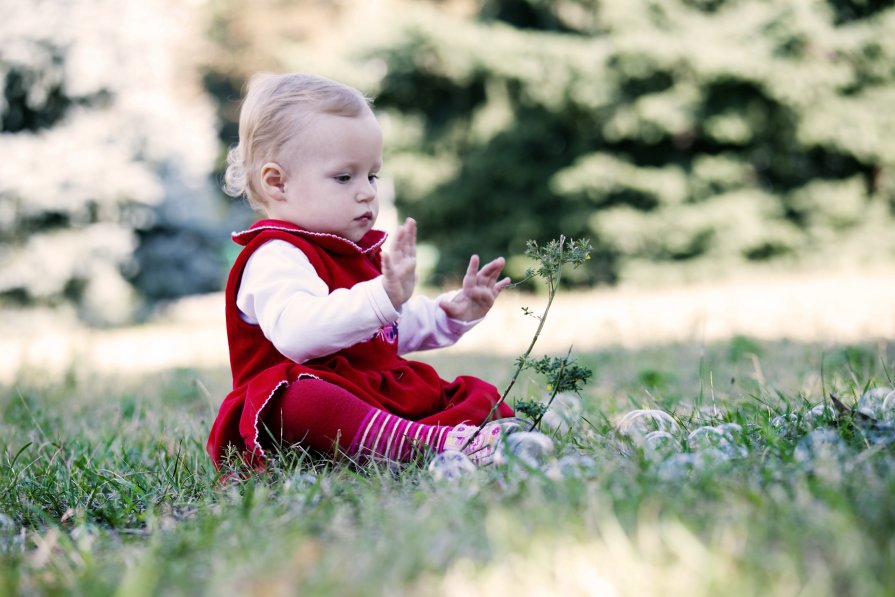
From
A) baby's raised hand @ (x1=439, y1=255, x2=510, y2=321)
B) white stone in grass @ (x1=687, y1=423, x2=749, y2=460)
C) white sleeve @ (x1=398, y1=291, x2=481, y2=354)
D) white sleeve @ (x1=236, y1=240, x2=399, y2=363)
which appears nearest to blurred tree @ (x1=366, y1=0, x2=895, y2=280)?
white sleeve @ (x1=398, y1=291, x2=481, y2=354)

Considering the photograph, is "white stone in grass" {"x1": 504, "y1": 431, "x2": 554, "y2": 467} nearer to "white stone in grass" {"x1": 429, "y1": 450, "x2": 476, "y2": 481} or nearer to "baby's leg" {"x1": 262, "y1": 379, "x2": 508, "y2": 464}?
"white stone in grass" {"x1": 429, "y1": 450, "x2": 476, "y2": 481}

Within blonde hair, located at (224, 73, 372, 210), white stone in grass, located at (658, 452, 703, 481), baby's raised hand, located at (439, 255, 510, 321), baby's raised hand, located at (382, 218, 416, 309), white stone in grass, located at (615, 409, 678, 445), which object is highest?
A: blonde hair, located at (224, 73, 372, 210)

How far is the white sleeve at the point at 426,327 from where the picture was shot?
98.8 inches

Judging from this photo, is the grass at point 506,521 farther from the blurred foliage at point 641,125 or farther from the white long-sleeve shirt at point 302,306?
the blurred foliage at point 641,125

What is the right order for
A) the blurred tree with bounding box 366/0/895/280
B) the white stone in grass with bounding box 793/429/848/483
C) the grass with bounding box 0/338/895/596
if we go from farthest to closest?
the blurred tree with bounding box 366/0/895/280
the white stone in grass with bounding box 793/429/848/483
the grass with bounding box 0/338/895/596

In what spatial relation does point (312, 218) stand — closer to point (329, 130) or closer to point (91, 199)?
point (329, 130)

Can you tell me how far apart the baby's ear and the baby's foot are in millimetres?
802

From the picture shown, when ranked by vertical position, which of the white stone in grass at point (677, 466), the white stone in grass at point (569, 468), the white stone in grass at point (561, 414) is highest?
the white stone in grass at point (677, 466)

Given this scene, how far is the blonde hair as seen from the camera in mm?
2309

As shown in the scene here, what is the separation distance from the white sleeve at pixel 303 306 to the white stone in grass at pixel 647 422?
615mm

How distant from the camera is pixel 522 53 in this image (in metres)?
10.1

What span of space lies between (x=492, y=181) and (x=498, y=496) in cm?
990

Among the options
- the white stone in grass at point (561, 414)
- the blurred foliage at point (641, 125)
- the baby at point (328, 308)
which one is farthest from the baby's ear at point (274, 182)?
the blurred foliage at point (641, 125)

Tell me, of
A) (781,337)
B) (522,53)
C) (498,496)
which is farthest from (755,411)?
(522,53)
